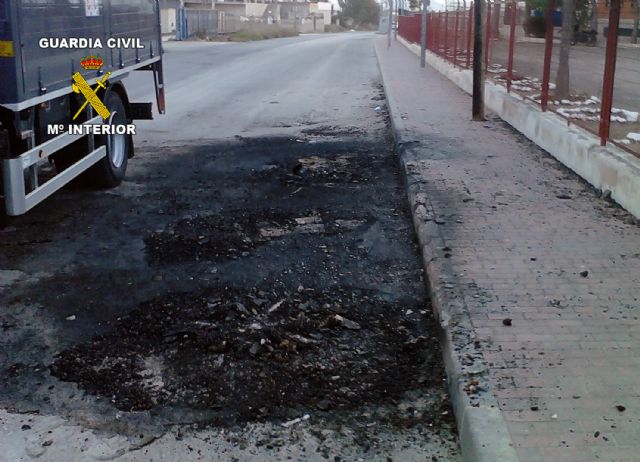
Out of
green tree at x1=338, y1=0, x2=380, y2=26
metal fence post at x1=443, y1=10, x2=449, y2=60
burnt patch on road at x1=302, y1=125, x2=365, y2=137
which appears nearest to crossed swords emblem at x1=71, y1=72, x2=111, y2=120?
burnt patch on road at x1=302, y1=125, x2=365, y2=137

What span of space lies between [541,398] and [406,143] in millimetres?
7958

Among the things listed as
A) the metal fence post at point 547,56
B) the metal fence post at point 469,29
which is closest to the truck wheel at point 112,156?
the metal fence post at point 547,56

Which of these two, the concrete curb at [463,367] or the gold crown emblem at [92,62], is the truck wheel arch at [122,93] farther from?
the concrete curb at [463,367]

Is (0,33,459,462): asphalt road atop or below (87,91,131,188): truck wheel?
below

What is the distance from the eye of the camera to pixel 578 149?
9.23 m

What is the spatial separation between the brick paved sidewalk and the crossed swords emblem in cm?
363

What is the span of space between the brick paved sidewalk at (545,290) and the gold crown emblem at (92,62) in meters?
3.72

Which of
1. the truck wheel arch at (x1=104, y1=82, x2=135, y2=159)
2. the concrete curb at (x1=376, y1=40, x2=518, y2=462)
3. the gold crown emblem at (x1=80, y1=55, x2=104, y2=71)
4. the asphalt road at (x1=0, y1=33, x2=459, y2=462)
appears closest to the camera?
the concrete curb at (x1=376, y1=40, x2=518, y2=462)

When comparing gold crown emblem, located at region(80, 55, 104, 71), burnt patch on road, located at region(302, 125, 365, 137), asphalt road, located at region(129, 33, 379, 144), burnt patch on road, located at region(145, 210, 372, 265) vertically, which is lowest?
burnt patch on road, located at region(145, 210, 372, 265)

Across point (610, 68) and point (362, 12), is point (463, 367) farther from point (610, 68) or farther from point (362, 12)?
point (362, 12)

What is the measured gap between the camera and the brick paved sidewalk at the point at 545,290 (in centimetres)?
384

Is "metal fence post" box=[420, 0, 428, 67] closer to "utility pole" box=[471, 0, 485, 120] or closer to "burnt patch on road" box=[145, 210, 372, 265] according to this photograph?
"utility pole" box=[471, 0, 485, 120]

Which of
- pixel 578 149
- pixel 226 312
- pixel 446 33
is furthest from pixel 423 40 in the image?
pixel 226 312

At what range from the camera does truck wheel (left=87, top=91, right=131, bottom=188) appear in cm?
900
